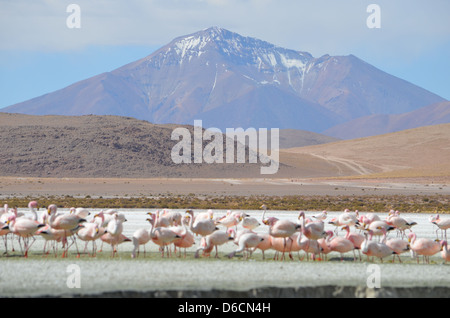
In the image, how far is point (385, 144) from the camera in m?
130

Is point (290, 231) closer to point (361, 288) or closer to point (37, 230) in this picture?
point (361, 288)

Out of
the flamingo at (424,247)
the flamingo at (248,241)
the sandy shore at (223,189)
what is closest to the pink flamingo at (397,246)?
the flamingo at (424,247)

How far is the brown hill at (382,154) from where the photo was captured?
105125mm

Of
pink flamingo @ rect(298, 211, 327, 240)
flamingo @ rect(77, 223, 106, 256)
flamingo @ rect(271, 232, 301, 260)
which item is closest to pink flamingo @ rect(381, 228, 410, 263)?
pink flamingo @ rect(298, 211, 327, 240)

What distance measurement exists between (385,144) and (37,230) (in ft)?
403

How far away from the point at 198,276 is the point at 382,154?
114529 millimetres

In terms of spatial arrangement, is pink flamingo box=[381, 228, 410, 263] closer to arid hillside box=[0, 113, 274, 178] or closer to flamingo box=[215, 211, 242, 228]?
flamingo box=[215, 211, 242, 228]

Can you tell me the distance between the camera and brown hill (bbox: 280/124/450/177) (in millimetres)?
105125

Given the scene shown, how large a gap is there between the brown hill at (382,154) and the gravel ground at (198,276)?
8496 cm

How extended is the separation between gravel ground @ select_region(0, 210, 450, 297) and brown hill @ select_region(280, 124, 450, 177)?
84958 mm

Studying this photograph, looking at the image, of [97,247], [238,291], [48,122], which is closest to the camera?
[238,291]

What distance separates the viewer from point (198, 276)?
11.2m

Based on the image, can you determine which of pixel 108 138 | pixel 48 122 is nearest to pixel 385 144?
pixel 108 138

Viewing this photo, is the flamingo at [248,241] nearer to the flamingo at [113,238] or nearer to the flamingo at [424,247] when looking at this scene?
the flamingo at [113,238]
